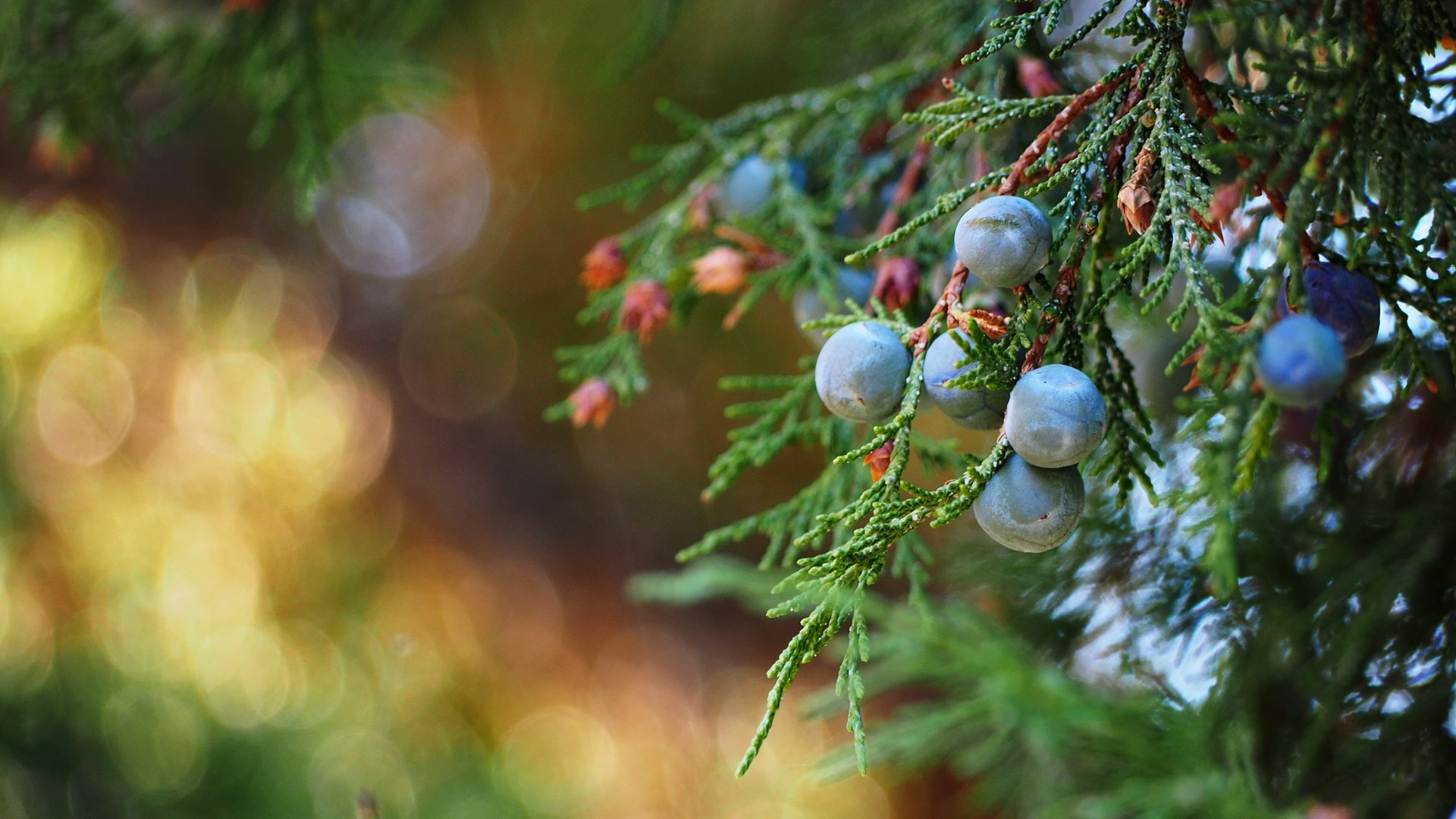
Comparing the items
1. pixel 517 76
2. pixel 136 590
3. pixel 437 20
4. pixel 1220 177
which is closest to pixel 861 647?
pixel 1220 177

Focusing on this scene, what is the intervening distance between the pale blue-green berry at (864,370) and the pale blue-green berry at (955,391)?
0.6 inches

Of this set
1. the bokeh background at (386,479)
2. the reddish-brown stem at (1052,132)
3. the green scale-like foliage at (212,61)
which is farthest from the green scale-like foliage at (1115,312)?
the bokeh background at (386,479)

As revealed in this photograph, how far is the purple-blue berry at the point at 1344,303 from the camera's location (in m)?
0.45

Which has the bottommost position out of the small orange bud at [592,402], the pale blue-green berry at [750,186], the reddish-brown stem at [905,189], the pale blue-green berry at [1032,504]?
the pale blue-green berry at [1032,504]

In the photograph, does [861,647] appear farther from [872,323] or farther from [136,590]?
[136,590]

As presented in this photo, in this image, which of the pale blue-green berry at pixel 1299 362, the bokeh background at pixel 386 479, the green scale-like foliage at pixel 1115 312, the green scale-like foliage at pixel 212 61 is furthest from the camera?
the bokeh background at pixel 386 479

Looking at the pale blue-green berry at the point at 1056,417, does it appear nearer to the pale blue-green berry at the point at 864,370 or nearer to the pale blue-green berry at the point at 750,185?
the pale blue-green berry at the point at 864,370

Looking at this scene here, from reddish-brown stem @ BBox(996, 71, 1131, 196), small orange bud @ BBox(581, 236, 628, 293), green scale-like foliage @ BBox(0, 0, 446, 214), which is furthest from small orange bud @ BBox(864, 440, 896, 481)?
green scale-like foliage @ BBox(0, 0, 446, 214)

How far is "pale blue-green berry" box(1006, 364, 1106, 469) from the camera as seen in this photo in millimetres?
395

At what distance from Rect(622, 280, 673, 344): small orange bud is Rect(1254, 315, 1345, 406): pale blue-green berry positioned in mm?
503

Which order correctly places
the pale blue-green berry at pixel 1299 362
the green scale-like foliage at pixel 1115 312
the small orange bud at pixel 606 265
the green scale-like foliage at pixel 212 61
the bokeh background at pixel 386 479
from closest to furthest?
the pale blue-green berry at pixel 1299 362
the green scale-like foliage at pixel 1115 312
the small orange bud at pixel 606 265
the green scale-like foliage at pixel 212 61
the bokeh background at pixel 386 479

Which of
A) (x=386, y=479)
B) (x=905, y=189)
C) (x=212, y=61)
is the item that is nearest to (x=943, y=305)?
(x=905, y=189)

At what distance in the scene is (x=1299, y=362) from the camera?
34cm

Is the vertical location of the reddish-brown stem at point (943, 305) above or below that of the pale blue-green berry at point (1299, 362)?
above
